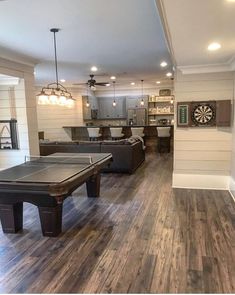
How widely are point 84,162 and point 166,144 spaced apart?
6369 mm

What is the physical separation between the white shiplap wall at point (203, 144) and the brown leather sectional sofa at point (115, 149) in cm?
152

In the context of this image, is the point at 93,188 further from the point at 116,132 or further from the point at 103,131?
the point at 103,131

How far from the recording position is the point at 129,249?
2977mm

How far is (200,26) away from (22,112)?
14.6ft

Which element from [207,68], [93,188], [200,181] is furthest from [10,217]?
[207,68]

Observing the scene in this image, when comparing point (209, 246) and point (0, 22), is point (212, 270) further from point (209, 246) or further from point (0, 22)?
point (0, 22)

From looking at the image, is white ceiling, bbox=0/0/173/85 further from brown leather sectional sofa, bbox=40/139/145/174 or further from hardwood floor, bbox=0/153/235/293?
hardwood floor, bbox=0/153/235/293

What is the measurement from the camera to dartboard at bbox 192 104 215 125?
5.14 metres

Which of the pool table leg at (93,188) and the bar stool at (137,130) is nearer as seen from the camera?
the pool table leg at (93,188)

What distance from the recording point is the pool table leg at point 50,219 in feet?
10.6

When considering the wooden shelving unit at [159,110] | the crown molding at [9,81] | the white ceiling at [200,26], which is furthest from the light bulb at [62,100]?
the wooden shelving unit at [159,110]

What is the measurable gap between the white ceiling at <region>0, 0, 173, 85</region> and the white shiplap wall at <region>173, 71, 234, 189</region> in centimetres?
99

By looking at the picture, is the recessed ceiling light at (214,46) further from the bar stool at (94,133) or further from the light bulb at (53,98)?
the bar stool at (94,133)

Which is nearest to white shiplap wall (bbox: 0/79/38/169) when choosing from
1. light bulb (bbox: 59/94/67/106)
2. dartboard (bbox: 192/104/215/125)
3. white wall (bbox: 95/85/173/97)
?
light bulb (bbox: 59/94/67/106)
